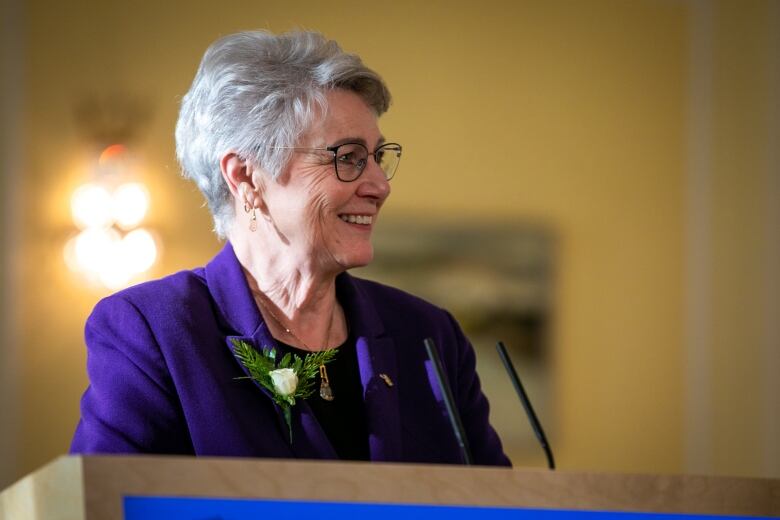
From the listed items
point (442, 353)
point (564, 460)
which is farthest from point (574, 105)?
point (442, 353)

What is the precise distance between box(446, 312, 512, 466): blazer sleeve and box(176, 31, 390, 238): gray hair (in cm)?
56

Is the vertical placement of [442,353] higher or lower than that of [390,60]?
lower

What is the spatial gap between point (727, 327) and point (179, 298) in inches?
202

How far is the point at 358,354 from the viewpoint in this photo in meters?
2.01

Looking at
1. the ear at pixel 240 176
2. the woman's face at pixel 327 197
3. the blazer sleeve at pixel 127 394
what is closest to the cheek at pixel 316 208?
the woman's face at pixel 327 197

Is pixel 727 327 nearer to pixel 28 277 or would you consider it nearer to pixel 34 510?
pixel 28 277

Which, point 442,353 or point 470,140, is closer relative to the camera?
point 442,353

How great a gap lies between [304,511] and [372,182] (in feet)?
2.96

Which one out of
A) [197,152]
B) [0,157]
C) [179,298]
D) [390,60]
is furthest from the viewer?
[390,60]

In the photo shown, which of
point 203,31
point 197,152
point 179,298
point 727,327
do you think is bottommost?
point 727,327

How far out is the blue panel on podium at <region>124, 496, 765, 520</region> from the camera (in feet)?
3.94

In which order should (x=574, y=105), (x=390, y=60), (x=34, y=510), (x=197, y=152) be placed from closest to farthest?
(x=34, y=510), (x=197, y=152), (x=390, y=60), (x=574, y=105)

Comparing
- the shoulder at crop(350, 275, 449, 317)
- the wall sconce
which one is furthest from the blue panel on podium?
the wall sconce

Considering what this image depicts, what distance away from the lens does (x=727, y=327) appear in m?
6.35
